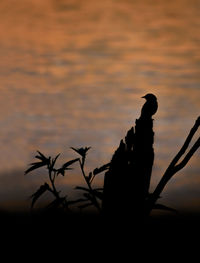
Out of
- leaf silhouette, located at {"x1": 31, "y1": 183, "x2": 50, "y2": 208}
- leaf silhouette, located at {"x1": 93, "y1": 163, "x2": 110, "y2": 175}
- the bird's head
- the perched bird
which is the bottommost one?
leaf silhouette, located at {"x1": 31, "y1": 183, "x2": 50, "y2": 208}

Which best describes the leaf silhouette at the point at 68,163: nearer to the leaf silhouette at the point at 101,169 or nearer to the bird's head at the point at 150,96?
the leaf silhouette at the point at 101,169

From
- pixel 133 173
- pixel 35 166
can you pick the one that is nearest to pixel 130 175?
pixel 133 173

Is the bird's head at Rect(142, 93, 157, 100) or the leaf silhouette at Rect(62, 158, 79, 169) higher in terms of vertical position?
the bird's head at Rect(142, 93, 157, 100)

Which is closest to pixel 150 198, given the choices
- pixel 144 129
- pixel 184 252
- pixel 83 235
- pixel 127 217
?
pixel 127 217

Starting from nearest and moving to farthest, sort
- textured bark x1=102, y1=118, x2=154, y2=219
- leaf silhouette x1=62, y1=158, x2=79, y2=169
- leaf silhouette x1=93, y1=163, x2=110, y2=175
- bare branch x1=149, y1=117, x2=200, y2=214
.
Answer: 1. bare branch x1=149, y1=117, x2=200, y2=214
2. textured bark x1=102, y1=118, x2=154, y2=219
3. leaf silhouette x1=93, y1=163, x2=110, y2=175
4. leaf silhouette x1=62, y1=158, x2=79, y2=169

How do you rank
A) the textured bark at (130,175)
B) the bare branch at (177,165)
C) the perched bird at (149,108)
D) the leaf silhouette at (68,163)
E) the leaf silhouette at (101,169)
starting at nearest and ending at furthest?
the bare branch at (177,165), the textured bark at (130,175), the perched bird at (149,108), the leaf silhouette at (101,169), the leaf silhouette at (68,163)

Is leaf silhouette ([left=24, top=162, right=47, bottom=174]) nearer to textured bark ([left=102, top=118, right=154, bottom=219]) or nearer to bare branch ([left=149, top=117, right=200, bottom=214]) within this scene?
textured bark ([left=102, top=118, right=154, bottom=219])

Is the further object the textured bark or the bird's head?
the bird's head

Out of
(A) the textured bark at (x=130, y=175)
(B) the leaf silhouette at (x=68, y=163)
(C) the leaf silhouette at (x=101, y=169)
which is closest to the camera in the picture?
(A) the textured bark at (x=130, y=175)

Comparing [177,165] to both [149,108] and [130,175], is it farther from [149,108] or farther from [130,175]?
[149,108]

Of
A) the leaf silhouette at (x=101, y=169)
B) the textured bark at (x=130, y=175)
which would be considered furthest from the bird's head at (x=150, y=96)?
the leaf silhouette at (x=101, y=169)

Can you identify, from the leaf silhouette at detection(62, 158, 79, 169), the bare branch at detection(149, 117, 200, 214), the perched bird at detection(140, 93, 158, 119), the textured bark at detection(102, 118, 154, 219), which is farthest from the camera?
the leaf silhouette at detection(62, 158, 79, 169)

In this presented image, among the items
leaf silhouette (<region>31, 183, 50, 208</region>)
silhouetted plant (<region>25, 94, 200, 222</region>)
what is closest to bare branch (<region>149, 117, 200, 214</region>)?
silhouetted plant (<region>25, 94, 200, 222</region>)

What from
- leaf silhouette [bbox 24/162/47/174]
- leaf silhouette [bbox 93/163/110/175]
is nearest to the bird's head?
leaf silhouette [bbox 93/163/110/175]
